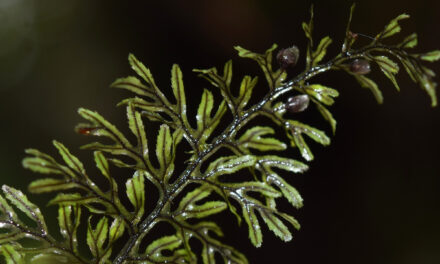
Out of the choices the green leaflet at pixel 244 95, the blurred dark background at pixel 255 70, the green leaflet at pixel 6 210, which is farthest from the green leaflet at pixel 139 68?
the blurred dark background at pixel 255 70

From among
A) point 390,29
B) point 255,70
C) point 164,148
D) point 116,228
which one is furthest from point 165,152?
point 255,70

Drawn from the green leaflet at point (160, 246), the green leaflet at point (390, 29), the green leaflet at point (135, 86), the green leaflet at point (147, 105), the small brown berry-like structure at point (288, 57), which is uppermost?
the green leaflet at point (135, 86)

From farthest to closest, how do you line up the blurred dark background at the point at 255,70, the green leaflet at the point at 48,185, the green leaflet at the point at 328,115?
the blurred dark background at the point at 255,70 < the green leaflet at the point at 328,115 < the green leaflet at the point at 48,185

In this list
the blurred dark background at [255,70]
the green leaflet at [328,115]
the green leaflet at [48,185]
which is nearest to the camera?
the green leaflet at [48,185]

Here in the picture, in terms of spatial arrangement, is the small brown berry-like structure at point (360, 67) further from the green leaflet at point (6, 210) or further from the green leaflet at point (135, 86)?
the green leaflet at point (6, 210)

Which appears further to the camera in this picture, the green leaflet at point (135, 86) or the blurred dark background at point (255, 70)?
the blurred dark background at point (255, 70)

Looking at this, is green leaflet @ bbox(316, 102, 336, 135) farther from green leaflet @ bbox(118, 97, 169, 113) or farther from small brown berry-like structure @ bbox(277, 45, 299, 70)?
green leaflet @ bbox(118, 97, 169, 113)

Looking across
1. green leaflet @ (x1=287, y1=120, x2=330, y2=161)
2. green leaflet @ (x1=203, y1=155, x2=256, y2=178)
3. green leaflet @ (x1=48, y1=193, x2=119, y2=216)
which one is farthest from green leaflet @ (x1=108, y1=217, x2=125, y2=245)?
green leaflet @ (x1=287, y1=120, x2=330, y2=161)
